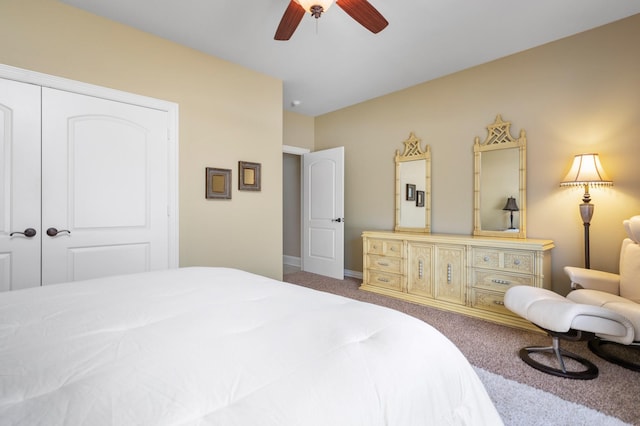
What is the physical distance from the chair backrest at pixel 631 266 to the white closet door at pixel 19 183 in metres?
4.31

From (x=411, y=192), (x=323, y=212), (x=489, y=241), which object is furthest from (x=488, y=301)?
(x=323, y=212)

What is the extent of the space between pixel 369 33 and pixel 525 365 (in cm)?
288

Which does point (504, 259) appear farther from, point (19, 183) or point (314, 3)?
point (19, 183)

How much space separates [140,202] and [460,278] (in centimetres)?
317

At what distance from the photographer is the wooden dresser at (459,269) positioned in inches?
113

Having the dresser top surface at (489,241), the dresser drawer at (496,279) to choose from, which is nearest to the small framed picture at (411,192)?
the dresser top surface at (489,241)

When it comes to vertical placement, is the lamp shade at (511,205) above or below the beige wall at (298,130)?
below

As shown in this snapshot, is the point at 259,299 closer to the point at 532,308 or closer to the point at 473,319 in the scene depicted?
the point at 532,308

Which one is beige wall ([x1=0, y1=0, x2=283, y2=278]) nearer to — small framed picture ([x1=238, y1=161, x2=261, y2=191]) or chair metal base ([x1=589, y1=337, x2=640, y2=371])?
small framed picture ([x1=238, y1=161, x2=261, y2=191])

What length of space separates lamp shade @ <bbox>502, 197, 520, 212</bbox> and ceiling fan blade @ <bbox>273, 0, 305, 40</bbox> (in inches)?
105

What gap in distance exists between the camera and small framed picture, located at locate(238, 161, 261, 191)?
3.50 meters

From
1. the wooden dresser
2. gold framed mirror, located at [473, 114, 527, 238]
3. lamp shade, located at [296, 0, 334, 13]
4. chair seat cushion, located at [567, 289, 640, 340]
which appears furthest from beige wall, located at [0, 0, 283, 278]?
chair seat cushion, located at [567, 289, 640, 340]

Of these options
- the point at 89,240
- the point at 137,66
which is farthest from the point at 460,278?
the point at 137,66

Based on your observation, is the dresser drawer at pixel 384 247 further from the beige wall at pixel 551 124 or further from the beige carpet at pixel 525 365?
the beige carpet at pixel 525 365
